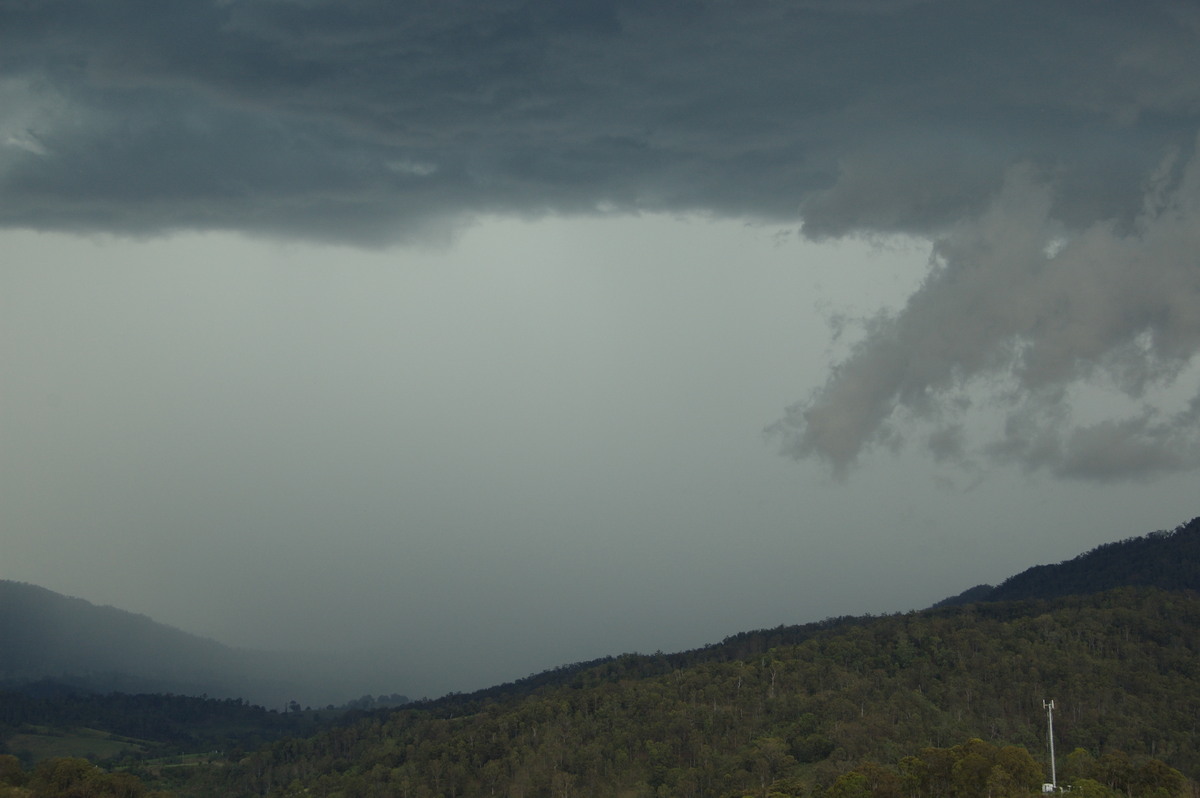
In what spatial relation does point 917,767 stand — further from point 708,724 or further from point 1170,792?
point 708,724

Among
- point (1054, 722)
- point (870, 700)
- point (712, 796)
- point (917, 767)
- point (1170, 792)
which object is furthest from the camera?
point (870, 700)

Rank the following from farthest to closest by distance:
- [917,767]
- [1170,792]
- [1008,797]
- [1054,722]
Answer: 1. [1054,722]
2. [917,767]
3. [1170,792]
4. [1008,797]

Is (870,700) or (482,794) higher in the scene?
(870,700)

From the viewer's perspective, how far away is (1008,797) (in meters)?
109

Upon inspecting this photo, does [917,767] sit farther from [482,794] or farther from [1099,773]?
[482,794]

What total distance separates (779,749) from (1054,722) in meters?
48.2

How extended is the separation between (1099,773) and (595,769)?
8654 centimetres

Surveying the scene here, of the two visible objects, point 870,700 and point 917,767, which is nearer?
point 917,767

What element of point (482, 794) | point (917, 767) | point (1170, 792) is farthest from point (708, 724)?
point (1170, 792)

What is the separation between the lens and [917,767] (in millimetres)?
124625

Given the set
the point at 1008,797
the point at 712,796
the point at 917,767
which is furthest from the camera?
the point at 712,796

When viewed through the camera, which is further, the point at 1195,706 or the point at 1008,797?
the point at 1195,706

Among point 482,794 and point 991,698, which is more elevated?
point 991,698

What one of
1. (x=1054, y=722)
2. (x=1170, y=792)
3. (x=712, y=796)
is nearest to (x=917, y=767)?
(x=1170, y=792)
